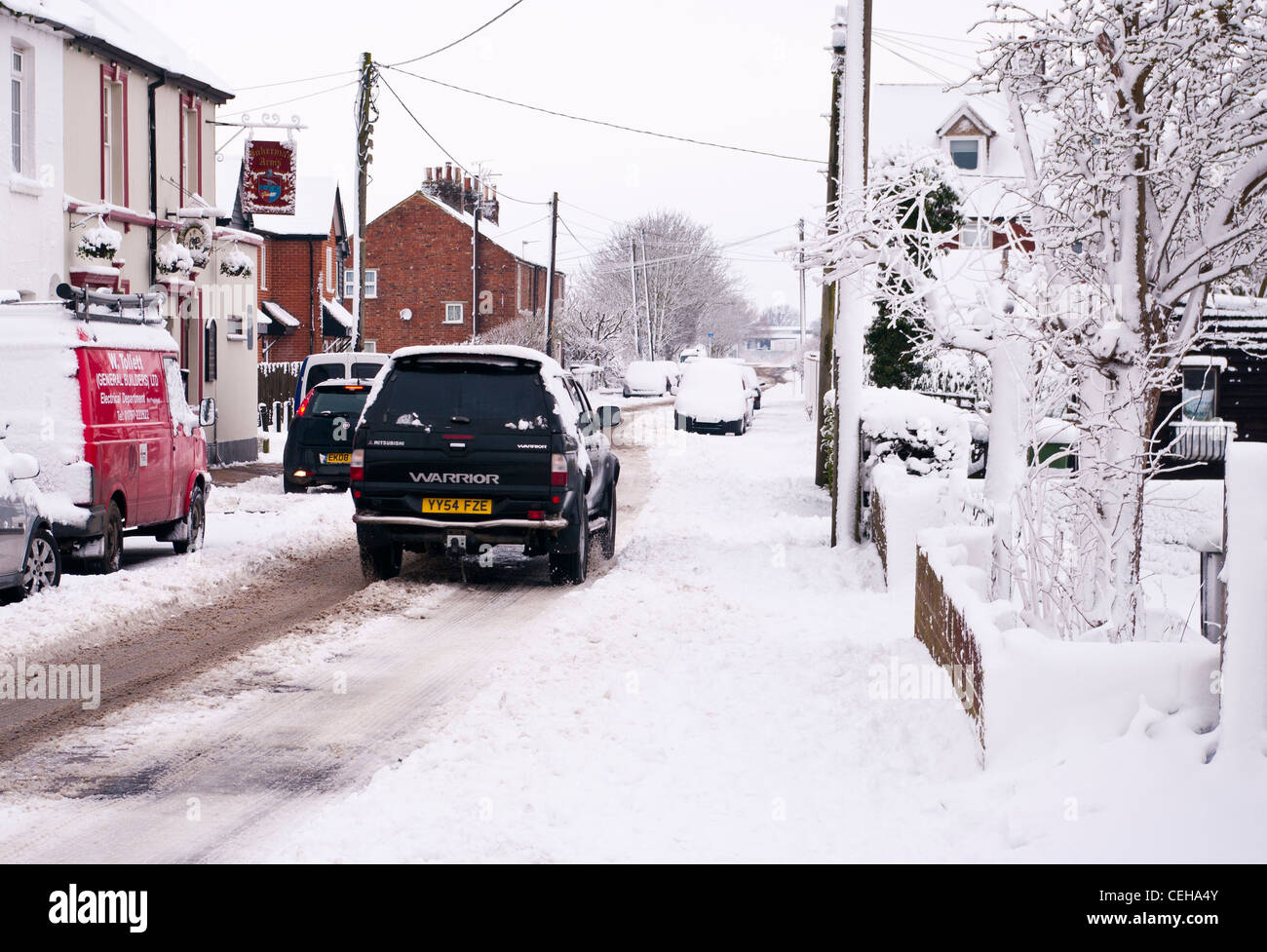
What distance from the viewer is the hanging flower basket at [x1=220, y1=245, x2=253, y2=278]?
92.6 ft

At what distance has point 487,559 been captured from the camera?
1434cm

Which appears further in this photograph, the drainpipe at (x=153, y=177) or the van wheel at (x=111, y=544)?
the drainpipe at (x=153, y=177)

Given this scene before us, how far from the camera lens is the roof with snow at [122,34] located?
2072 cm

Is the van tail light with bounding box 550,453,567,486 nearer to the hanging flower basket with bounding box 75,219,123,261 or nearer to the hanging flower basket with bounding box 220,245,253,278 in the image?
the hanging flower basket with bounding box 75,219,123,261

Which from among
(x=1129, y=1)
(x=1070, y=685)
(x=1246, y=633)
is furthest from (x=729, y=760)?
(x=1129, y=1)

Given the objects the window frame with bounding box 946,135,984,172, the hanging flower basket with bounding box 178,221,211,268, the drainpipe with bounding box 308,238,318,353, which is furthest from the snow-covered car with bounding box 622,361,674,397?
the hanging flower basket with bounding box 178,221,211,268

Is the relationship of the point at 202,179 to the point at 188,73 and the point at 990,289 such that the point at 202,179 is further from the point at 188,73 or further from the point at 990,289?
the point at 990,289

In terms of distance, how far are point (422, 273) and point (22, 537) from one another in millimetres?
64506

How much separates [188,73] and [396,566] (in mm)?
17326

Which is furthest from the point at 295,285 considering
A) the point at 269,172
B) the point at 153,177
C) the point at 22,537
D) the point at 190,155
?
the point at 22,537

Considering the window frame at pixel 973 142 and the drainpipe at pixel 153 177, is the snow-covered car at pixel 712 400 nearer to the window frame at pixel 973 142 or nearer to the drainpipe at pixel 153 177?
the window frame at pixel 973 142

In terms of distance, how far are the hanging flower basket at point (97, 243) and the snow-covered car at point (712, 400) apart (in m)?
19.3

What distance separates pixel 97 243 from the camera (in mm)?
21656

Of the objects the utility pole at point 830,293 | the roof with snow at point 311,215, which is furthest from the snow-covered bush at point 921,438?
the roof with snow at point 311,215
